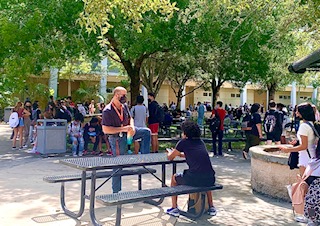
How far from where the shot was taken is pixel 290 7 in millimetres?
10953

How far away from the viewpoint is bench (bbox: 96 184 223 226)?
14.7 feet

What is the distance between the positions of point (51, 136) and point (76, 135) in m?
0.70

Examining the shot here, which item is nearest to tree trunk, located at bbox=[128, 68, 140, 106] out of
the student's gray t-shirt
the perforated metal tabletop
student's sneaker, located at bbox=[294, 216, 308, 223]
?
the student's gray t-shirt

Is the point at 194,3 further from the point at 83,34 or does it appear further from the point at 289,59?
the point at 289,59

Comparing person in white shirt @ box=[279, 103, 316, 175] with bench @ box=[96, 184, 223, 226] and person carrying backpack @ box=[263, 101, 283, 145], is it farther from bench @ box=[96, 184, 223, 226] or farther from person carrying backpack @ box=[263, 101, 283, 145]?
person carrying backpack @ box=[263, 101, 283, 145]

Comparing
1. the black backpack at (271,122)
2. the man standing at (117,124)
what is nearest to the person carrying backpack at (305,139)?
the man standing at (117,124)

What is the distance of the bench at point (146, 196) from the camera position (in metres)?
4.47

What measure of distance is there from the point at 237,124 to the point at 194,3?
9054 millimetres

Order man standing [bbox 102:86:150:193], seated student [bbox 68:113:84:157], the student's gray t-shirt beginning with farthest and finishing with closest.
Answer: seated student [bbox 68:113:84:157] → the student's gray t-shirt → man standing [bbox 102:86:150:193]

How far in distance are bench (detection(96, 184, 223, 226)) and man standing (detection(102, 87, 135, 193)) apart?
4.47ft

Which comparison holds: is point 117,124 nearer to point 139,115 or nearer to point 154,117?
point 139,115

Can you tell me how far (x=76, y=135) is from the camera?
11.3 m

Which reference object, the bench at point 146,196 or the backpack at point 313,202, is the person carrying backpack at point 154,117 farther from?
the backpack at point 313,202

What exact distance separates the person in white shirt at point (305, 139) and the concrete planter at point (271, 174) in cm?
142
